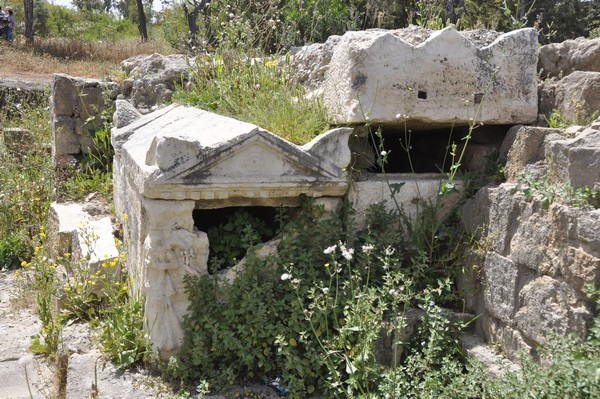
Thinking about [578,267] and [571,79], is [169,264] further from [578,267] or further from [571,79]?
[571,79]

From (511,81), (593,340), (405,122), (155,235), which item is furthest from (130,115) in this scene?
(593,340)

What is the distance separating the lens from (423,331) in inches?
149

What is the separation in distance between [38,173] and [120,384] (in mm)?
4144

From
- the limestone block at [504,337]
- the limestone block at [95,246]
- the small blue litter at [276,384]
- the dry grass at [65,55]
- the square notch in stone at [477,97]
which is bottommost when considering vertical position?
the small blue litter at [276,384]

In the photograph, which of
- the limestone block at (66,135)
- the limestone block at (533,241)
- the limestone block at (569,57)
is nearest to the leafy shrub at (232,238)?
the limestone block at (533,241)

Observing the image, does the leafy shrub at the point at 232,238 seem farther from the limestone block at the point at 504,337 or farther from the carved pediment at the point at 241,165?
the limestone block at the point at 504,337

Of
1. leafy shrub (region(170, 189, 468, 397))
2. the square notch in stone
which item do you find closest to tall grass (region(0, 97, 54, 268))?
leafy shrub (region(170, 189, 468, 397))

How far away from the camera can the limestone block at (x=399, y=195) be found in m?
4.20

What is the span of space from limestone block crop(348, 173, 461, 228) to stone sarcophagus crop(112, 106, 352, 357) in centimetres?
13

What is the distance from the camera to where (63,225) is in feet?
18.7

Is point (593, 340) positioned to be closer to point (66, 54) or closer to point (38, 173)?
point (38, 173)

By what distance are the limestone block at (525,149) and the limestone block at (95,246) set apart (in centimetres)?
289

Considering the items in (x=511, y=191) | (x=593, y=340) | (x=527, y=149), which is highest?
(x=527, y=149)

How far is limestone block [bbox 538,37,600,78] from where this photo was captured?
4.08 m
